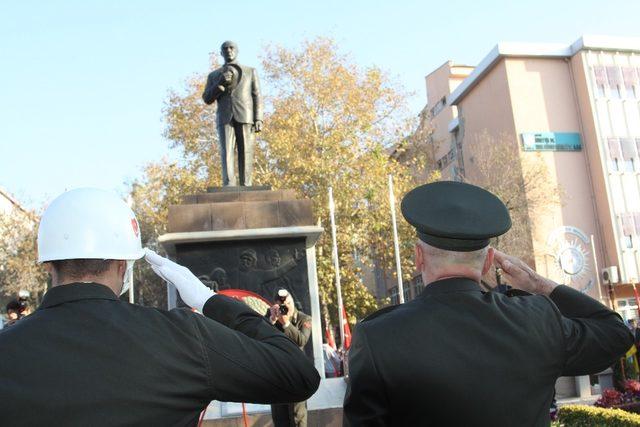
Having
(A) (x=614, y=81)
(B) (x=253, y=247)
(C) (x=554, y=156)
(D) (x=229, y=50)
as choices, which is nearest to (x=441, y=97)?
(A) (x=614, y=81)

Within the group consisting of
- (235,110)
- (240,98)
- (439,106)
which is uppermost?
(439,106)

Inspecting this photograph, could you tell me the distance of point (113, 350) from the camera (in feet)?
5.90

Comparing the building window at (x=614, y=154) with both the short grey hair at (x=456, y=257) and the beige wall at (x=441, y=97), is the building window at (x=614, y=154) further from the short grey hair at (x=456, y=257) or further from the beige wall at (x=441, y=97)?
the short grey hair at (x=456, y=257)

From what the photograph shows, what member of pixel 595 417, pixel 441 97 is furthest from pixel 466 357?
pixel 441 97

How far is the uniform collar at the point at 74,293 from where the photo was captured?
1.91 m

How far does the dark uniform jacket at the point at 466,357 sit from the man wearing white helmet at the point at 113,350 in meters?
0.21

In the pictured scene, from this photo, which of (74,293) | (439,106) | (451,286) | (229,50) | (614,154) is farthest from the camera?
(439,106)

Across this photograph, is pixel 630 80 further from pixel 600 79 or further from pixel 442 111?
pixel 442 111

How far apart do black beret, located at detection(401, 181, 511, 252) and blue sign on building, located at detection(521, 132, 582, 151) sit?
3007 cm

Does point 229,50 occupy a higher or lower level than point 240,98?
higher

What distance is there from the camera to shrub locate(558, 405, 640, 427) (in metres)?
6.77

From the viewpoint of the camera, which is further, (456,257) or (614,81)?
(614,81)

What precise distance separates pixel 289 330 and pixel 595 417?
3317 millimetres

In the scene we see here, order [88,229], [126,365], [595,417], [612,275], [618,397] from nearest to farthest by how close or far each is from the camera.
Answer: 1. [126,365]
2. [88,229]
3. [595,417]
4. [618,397]
5. [612,275]
